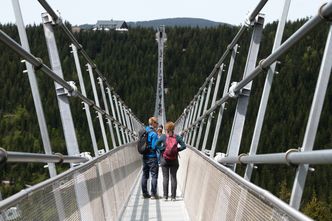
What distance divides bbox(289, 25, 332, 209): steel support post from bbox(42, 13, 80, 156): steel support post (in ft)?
9.56

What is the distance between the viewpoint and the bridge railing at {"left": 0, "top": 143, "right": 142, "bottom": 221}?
2.59 m

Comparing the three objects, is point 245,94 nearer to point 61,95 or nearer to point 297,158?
point 61,95

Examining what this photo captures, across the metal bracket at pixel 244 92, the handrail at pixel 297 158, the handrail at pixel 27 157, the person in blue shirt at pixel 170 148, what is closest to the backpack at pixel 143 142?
the person in blue shirt at pixel 170 148

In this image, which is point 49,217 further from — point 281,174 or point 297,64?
point 297,64

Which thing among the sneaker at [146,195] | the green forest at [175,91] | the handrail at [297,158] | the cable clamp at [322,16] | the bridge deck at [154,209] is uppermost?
the cable clamp at [322,16]

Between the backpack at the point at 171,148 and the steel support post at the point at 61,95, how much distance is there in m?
3.80

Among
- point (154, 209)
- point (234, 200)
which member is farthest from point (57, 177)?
point (154, 209)

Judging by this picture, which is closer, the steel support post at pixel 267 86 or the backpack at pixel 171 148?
the steel support post at pixel 267 86

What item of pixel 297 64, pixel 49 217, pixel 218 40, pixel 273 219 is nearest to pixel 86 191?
pixel 49 217

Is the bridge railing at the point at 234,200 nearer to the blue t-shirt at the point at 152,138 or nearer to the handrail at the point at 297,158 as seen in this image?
the handrail at the point at 297,158

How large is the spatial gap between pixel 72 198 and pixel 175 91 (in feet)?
414

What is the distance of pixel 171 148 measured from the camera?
30.2 feet

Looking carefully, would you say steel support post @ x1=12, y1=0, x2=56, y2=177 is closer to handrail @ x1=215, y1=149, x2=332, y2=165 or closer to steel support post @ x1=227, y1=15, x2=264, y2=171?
handrail @ x1=215, y1=149, x2=332, y2=165

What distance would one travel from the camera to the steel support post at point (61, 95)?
528 cm
